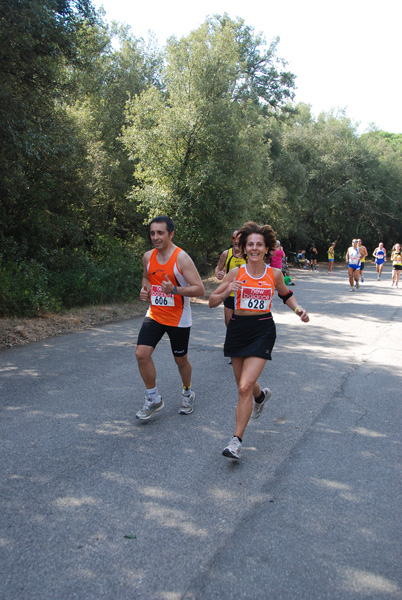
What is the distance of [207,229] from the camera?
1605cm

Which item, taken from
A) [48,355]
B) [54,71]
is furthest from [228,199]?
[48,355]

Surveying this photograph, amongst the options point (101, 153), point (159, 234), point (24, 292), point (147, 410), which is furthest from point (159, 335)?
point (101, 153)

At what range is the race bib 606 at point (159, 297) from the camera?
4.98m

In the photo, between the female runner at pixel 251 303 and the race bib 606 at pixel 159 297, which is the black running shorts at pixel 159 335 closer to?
the race bib 606 at pixel 159 297

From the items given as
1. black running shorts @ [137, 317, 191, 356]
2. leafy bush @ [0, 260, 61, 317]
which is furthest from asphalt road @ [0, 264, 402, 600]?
leafy bush @ [0, 260, 61, 317]

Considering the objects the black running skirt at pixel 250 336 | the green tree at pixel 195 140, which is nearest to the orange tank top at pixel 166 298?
the black running skirt at pixel 250 336

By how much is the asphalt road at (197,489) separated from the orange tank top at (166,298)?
39.9 inches

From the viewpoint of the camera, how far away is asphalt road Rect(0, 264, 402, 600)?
266cm

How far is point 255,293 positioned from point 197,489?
1.67 metres

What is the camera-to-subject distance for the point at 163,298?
500 cm

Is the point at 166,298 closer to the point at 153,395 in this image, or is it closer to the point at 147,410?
the point at 153,395

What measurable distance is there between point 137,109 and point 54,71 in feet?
21.9

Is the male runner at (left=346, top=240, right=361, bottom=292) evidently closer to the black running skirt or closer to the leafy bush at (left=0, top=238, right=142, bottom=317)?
the leafy bush at (left=0, top=238, right=142, bottom=317)

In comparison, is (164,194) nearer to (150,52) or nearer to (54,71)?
(54,71)
